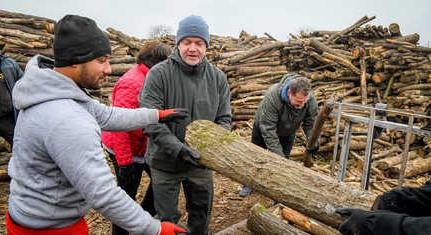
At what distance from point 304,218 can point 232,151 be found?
120 centimetres

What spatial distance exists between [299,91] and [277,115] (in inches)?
22.0

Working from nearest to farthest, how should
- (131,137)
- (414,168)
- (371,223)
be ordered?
(371,223) → (131,137) → (414,168)

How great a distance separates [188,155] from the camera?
2766 mm

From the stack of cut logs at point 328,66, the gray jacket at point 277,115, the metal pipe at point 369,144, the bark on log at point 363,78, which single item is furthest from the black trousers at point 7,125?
the bark on log at point 363,78

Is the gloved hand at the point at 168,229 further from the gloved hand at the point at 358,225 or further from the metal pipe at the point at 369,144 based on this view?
the metal pipe at the point at 369,144

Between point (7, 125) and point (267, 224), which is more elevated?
point (7, 125)

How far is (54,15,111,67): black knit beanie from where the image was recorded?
5.68 feet

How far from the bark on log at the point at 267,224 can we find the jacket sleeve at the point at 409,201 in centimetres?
118

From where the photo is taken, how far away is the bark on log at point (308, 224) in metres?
3.04

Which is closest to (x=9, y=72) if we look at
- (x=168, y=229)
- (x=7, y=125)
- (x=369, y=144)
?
(x=7, y=125)

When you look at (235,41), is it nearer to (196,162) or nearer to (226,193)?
(226,193)

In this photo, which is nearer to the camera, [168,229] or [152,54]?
[168,229]

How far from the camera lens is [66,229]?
190 cm

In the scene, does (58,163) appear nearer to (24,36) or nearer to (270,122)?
(270,122)
